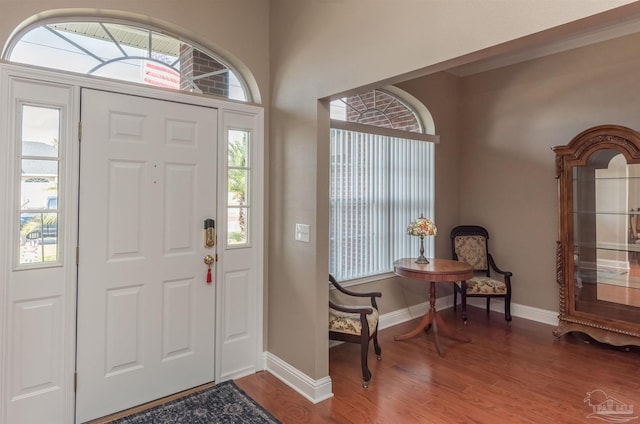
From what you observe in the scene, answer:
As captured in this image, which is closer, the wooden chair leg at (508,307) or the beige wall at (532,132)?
the beige wall at (532,132)

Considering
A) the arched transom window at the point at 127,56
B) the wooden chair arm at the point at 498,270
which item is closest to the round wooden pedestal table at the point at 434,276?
the wooden chair arm at the point at 498,270

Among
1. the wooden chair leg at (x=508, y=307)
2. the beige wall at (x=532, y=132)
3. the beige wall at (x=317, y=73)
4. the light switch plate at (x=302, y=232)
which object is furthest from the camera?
the wooden chair leg at (x=508, y=307)

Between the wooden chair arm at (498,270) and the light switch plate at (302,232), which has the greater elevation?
the light switch plate at (302,232)

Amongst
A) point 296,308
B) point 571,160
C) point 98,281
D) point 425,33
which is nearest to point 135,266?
point 98,281

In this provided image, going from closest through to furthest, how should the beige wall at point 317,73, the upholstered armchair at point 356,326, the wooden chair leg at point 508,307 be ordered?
the beige wall at point 317,73
the upholstered armchair at point 356,326
the wooden chair leg at point 508,307

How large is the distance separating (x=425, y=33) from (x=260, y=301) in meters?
2.28

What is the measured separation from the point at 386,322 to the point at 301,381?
5.42ft

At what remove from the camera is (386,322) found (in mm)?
4145

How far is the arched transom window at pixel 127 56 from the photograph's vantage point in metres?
2.27

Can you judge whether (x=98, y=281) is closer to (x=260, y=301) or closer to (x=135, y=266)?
(x=135, y=266)

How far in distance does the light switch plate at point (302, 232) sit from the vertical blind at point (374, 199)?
0.88m

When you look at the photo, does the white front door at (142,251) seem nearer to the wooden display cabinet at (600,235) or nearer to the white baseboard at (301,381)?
the white baseboard at (301,381)

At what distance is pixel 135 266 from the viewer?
252cm

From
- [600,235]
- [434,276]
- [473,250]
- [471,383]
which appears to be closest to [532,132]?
[600,235]
